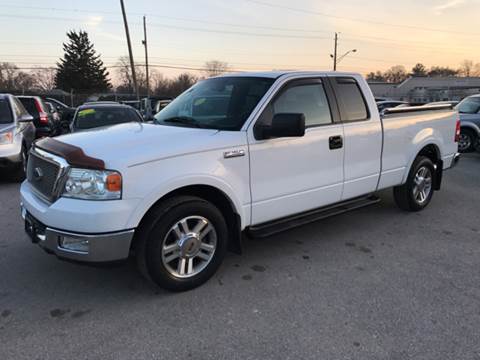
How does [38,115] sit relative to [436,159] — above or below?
above

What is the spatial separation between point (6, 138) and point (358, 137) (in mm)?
6206

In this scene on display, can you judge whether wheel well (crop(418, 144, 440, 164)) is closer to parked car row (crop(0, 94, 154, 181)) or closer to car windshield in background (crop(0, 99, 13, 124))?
parked car row (crop(0, 94, 154, 181))

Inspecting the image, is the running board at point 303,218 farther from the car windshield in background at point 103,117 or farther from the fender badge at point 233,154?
the car windshield in background at point 103,117

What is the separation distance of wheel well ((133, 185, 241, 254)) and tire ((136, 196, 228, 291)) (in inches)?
4.5

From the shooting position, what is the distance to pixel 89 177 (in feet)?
9.57

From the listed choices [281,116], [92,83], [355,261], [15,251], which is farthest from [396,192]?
[92,83]

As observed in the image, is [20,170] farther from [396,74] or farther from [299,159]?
[396,74]

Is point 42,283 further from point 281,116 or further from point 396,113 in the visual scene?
point 396,113

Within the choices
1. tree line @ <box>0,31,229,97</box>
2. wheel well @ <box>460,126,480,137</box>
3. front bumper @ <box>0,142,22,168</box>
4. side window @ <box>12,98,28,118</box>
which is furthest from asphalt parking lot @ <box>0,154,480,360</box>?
tree line @ <box>0,31,229,97</box>

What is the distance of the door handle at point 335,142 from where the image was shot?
13.7 feet

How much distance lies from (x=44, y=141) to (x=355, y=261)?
10.6 ft

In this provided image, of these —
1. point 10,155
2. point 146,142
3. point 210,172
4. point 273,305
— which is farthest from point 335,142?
point 10,155

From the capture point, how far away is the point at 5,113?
7715 millimetres

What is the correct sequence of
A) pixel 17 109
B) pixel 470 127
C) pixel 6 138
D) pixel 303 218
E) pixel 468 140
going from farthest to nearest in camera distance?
pixel 468 140 < pixel 470 127 < pixel 17 109 < pixel 6 138 < pixel 303 218
